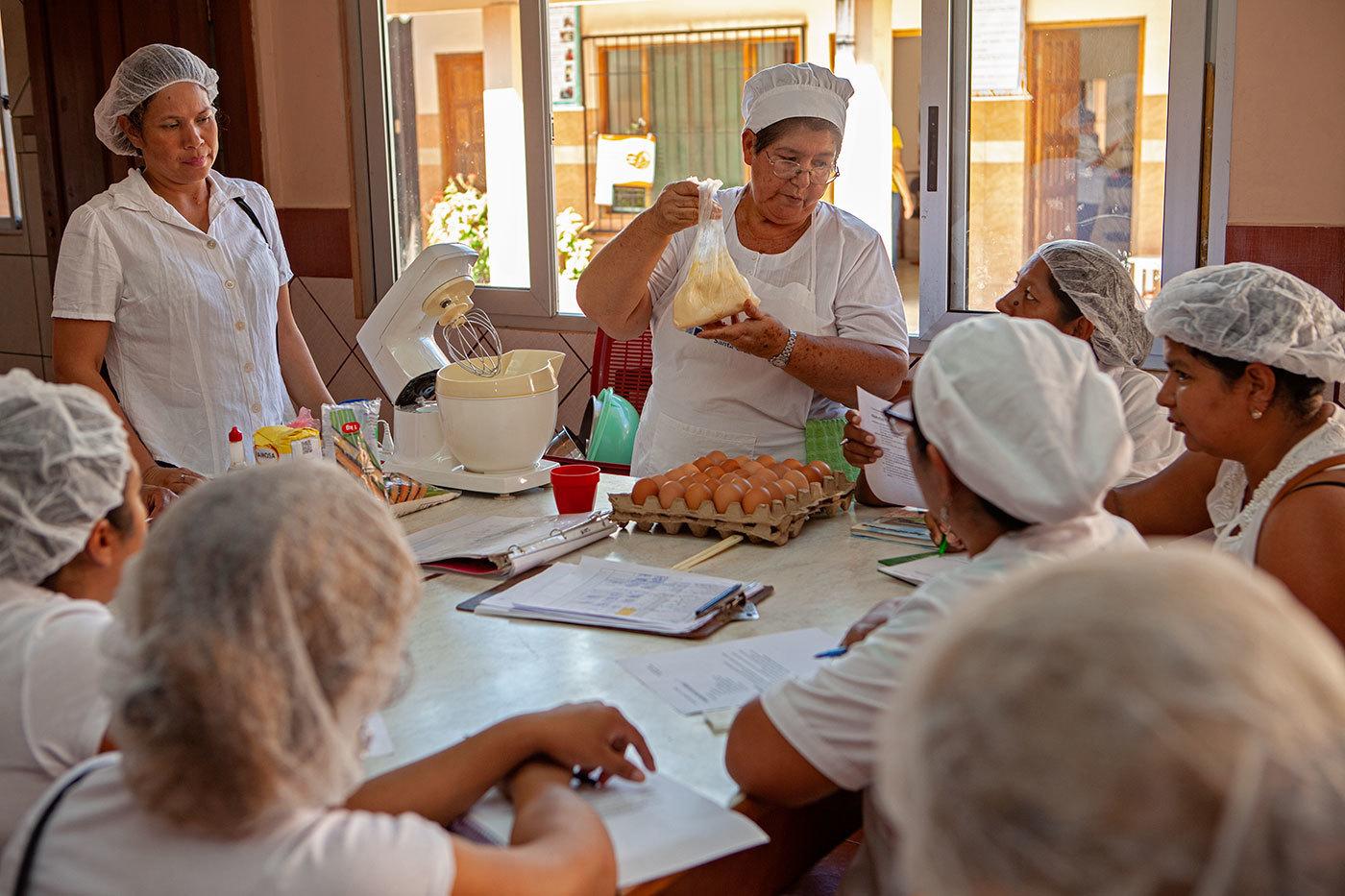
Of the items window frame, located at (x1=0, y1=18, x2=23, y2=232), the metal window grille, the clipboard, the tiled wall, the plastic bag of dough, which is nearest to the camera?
the clipboard

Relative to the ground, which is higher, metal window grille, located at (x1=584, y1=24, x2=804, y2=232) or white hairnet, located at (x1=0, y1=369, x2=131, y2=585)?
metal window grille, located at (x1=584, y1=24, x2=804, y2=232)

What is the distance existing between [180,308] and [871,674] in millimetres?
2302

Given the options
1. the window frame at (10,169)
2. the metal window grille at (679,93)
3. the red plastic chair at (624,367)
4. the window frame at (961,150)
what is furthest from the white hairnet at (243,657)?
the window frame at (10,169)

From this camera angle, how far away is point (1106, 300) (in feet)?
8.30

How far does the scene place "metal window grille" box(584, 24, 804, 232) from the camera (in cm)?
641

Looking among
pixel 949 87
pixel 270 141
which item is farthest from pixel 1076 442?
pixel 270 141

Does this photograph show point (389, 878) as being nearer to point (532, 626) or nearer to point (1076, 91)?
point (532, 626)

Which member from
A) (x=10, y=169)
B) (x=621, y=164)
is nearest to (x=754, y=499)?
(x=621, y=164)

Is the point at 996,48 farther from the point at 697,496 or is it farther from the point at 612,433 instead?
the point at 697,496

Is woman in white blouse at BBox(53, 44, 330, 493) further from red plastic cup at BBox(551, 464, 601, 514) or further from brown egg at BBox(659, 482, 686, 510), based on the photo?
brown egg at BBox(659, 482, 686, 510)

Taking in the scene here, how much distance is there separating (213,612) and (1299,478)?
1.58 meters

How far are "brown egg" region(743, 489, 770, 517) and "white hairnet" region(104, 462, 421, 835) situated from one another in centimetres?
127

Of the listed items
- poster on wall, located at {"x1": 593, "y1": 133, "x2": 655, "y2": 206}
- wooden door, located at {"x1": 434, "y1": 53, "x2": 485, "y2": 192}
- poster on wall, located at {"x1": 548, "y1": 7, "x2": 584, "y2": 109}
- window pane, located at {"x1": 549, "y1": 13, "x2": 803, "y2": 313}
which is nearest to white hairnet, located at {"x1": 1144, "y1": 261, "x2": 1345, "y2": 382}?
poster on wall, located at {"x1": 548, "y1": 7, "x2": 584, "y2": 109}

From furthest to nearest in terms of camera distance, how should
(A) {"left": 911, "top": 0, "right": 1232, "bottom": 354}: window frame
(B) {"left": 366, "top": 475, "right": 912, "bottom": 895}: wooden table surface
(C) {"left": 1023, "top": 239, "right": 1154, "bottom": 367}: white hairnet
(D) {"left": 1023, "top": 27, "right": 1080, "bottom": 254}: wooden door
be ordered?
(D) {"left": 1023, "top": 27, "right": 1080, "bottom": 254}: wooden door < (A) {"left": 911, "top": 0, "right": 1232, "bottom": 354}: window frame < (C) {"left": 1023, "top": 239, "right": 1154, "bottom": 367}: white hairnet < (B) {"left": 366, "top": 475, "right": 912, "bottom": 895}: wooden table surface
